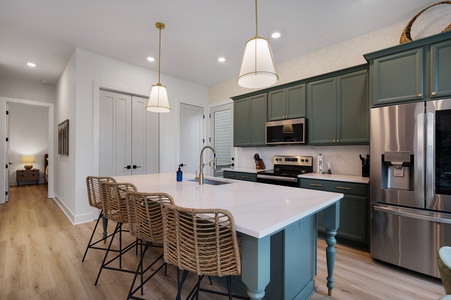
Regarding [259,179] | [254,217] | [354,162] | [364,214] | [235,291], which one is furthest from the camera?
[259,179]

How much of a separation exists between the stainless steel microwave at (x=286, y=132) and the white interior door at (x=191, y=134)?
2044 millimetres

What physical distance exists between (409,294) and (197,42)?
3796mm

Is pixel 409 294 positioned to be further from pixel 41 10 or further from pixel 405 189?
pixel 41 10

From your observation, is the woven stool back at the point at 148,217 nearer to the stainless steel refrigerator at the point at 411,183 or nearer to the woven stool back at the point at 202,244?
the woven stool back at the point at 202,244

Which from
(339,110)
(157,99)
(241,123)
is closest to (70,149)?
(157,99)

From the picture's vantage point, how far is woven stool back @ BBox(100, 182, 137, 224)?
1734mm

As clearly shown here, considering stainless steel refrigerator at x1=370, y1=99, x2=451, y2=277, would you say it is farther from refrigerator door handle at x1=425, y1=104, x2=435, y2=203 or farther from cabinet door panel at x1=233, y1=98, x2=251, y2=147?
cabinet door panel at x1=233, y1=98, x2=251, y2=147

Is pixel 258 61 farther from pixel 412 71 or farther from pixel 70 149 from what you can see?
pixel 70 149

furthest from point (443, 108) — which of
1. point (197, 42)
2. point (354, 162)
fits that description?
point (197, 42)

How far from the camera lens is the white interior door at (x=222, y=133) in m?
5.00

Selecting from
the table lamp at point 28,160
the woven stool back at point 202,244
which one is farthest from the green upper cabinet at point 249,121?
the table lamp at point 28,160

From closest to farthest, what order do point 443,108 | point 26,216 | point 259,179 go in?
point 443,108, point 259,179, point 26,216

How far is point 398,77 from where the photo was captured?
2219mm

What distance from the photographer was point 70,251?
8.30 ft
